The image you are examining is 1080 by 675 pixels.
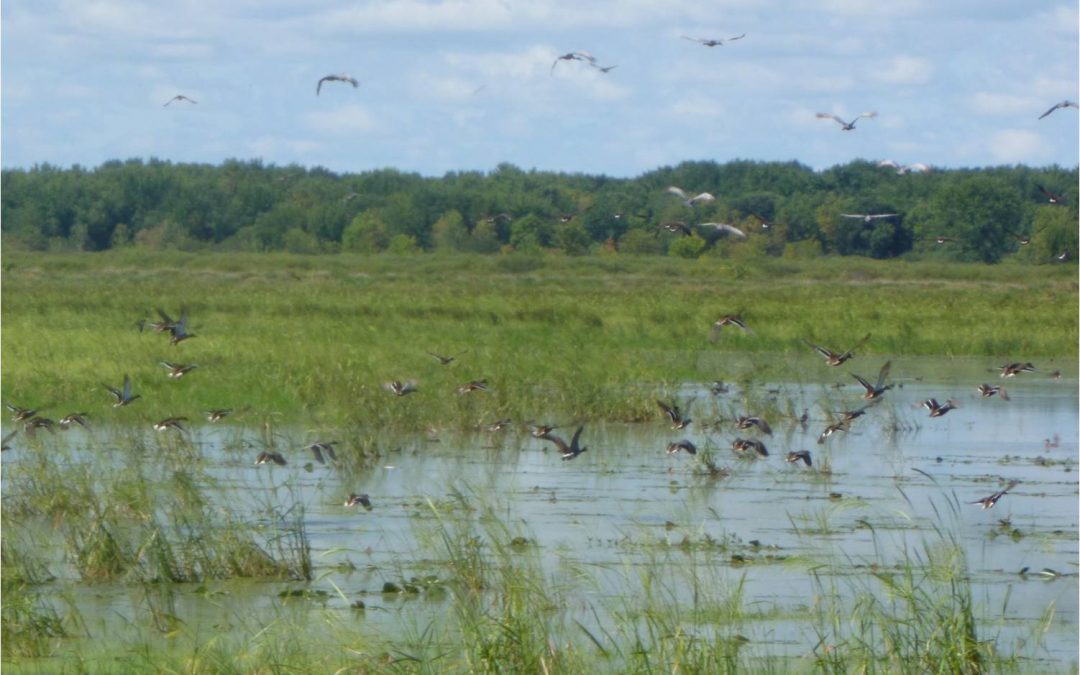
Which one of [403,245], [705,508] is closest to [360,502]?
[705,508]

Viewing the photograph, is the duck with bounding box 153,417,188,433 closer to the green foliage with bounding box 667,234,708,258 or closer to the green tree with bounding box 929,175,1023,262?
the green tree with bounding box 929,175,1023,262

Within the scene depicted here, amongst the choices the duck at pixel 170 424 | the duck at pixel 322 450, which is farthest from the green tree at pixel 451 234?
the duck at pixel 170 424

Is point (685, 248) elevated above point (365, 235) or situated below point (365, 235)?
below

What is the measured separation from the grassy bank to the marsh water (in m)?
0.74

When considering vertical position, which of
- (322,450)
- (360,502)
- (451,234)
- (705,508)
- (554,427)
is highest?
(451,234)

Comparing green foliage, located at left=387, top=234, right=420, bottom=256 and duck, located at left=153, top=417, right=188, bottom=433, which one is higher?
green foliage, located at left=387, top=234, right=420, bottom=256

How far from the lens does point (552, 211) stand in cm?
6209

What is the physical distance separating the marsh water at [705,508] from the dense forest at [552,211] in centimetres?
2794

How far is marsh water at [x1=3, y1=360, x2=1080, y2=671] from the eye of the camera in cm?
750

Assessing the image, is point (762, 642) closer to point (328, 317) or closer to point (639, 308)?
point (328, 317)

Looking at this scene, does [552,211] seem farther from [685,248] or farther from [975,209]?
[975,209]

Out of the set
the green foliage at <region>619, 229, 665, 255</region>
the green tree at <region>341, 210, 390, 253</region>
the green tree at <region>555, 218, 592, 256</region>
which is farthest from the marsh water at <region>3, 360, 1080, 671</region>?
the green tree at <region>341, 210, 390, 253</region>

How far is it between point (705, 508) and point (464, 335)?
11.3m

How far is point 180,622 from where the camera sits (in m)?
7.01
